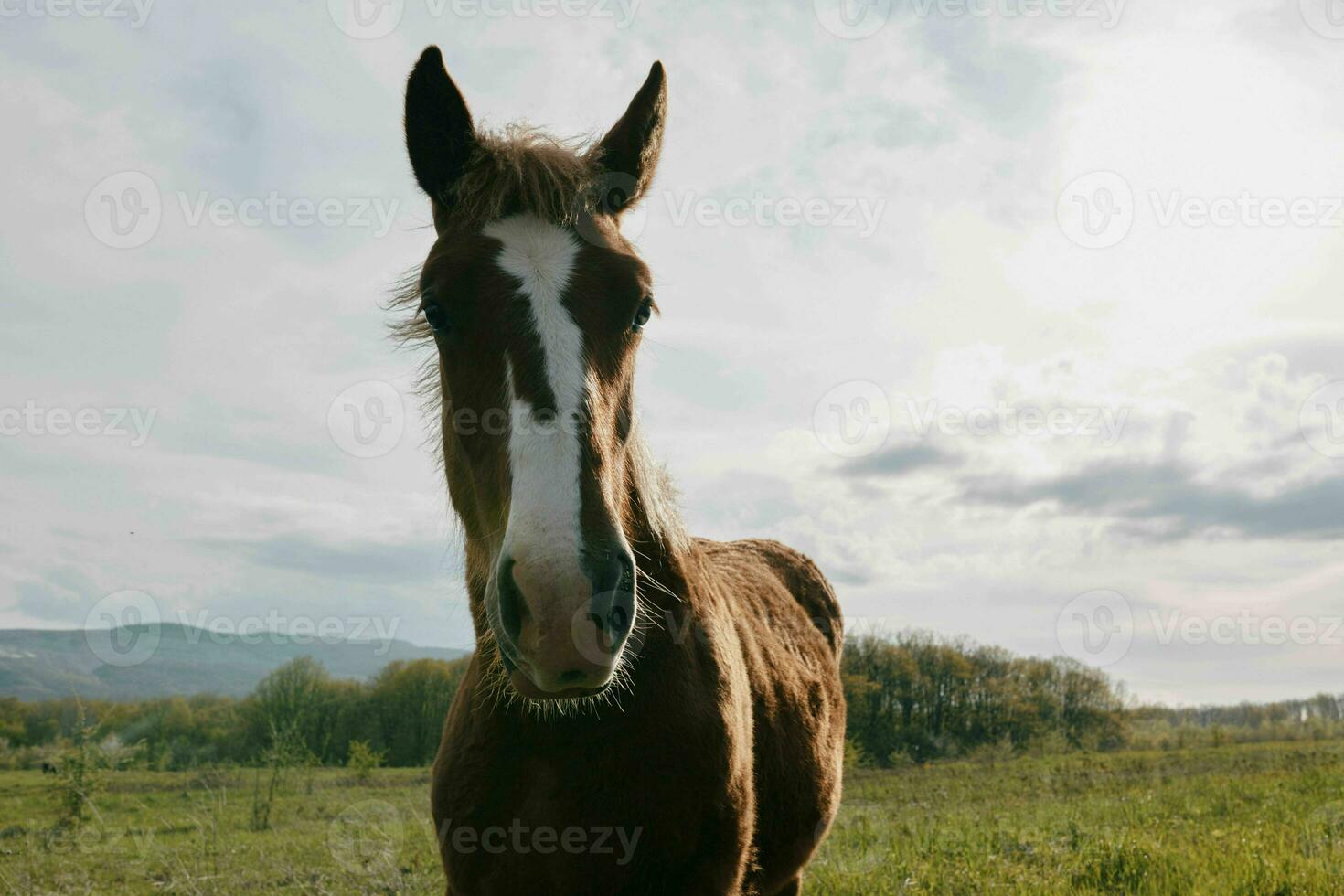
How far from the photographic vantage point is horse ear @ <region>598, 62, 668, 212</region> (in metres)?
3.30

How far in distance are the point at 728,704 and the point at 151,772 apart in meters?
37.2

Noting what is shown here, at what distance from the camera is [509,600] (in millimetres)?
1970

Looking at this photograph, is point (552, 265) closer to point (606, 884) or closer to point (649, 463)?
point (649, 463)

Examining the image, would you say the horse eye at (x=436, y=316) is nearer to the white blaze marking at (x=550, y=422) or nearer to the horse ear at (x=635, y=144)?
the white blaze marking at (x=550, y=422)

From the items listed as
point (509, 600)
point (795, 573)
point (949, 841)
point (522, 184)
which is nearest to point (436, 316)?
point (522, 184)

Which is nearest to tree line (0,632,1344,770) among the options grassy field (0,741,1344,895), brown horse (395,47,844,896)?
grassy field (0,741,1344,895)

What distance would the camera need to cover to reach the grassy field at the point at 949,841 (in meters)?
5.94

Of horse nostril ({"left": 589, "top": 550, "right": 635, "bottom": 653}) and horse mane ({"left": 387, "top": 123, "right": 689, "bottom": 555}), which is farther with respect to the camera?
horse mane ({"left": 387, "top": 123, "right": 689, "bottom": 555})

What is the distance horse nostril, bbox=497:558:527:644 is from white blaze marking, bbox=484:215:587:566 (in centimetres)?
5

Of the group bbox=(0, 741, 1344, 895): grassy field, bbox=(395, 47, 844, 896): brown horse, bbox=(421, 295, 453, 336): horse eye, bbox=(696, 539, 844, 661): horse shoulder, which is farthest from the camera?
bbox=(0, 741, 1344, 895): grassy field

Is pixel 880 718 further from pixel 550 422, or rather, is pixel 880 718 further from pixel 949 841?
pixel 550 422

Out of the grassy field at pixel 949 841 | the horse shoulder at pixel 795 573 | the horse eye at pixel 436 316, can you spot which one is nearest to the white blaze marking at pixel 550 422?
the horse eye at pixel 436 316

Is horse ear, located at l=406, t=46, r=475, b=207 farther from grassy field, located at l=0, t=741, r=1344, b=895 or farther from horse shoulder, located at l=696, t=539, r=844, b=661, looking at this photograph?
grassy field, located at l=0, t=741, r=1344, b=895

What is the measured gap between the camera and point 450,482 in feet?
9.86
